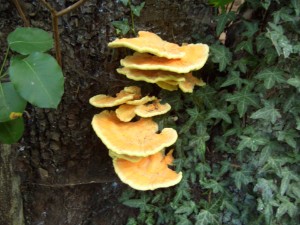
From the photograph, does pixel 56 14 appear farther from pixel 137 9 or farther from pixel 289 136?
pixel 289 136

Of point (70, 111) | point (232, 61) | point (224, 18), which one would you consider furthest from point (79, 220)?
point (224, 18)

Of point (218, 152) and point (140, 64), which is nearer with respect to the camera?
point (140, 64)

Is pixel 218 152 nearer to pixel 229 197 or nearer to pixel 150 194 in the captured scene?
pixel 229 197

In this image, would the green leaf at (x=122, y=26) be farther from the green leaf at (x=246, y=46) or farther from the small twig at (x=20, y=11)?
the green leaf at (x=246, y=46)

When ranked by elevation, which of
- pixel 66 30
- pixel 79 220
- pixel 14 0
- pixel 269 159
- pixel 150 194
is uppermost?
pixel 14 0

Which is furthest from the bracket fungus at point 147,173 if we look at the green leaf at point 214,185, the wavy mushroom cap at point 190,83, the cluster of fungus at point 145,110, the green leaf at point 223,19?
the green leaf at point 223,19

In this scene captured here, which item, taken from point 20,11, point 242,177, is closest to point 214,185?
point 242,177

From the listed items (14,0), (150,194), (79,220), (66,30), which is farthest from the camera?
(79,220)
